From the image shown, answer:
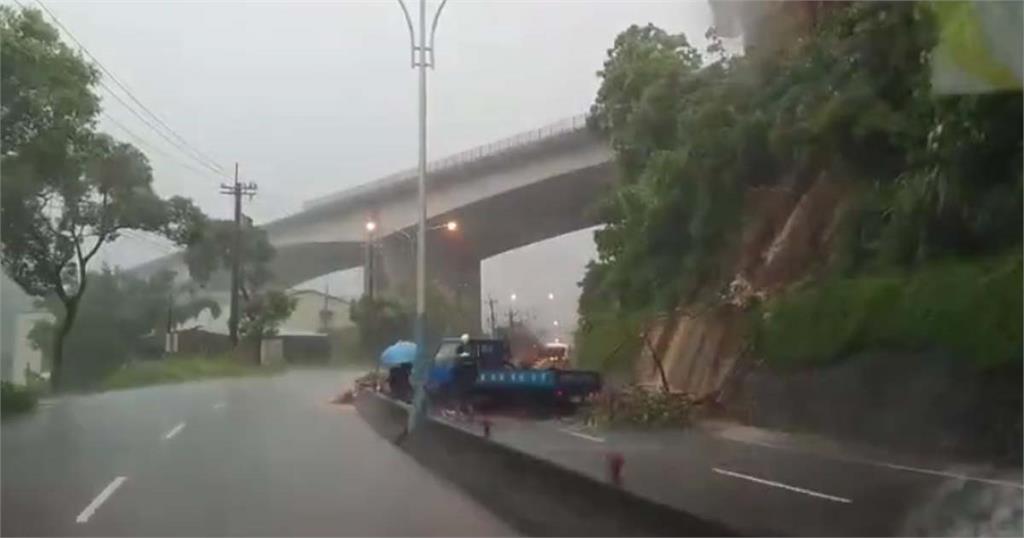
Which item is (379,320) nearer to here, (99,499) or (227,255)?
(227,255)

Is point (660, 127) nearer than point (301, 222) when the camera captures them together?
Yes

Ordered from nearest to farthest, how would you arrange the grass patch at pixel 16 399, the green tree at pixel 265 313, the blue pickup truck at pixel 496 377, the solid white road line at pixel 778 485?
the solid white road line at pixel 778 485 → the grass patch at pixel 16 399 → the blue pickup truck at pixel 496 377 → the green tree at pixel 265 313

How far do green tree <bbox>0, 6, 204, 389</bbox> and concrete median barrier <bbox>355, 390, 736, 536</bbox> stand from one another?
7.22ft

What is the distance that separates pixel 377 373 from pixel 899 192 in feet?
11.9

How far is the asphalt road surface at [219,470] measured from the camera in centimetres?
646

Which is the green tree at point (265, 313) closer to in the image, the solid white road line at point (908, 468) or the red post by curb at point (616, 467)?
the red post by curb at point (616, 467)

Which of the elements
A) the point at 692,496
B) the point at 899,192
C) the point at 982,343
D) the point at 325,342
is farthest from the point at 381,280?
the point at 982,343

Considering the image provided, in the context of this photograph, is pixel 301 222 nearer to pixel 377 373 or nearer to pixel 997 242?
pixel 377 373

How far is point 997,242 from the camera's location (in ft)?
18.4

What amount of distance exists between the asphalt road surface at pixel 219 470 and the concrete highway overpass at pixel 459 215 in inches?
30.7

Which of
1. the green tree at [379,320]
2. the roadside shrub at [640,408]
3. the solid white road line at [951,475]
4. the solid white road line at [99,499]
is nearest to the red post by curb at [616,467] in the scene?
the roadside shrub at [640,408]

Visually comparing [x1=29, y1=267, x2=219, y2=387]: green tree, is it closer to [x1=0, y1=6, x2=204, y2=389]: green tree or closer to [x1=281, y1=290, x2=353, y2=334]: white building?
[x1=0, y1=6, x2=204, y2=389]: green tree

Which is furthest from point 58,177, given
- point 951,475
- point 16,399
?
point 951,475

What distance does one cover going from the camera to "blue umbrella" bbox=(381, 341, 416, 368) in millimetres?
8195
